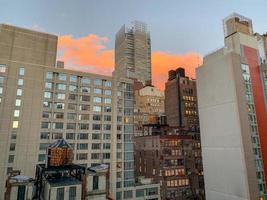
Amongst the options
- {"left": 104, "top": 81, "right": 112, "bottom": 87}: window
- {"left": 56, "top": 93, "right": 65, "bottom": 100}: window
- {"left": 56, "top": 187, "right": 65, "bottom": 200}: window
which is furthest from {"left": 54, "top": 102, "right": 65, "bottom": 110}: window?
{"left": 56, "top": 187, "right": 65, "bottom": 200}: window

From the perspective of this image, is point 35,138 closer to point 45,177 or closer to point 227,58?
point 45,177

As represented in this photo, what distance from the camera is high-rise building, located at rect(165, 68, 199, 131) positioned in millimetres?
127375

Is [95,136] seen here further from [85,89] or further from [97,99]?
[85,89]

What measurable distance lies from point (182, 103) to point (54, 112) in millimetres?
82038

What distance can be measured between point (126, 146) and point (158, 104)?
320 ft

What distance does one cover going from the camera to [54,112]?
6950 cm

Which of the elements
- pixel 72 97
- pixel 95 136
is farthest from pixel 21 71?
pixel 95 136

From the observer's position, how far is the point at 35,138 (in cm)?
6444

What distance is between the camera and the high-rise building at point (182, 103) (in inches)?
5015

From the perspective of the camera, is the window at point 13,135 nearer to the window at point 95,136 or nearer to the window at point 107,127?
the window at point 95,136

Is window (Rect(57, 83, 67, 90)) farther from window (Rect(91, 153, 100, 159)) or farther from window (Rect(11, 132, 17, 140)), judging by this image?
window (Rect(91, 153, 100, 159))

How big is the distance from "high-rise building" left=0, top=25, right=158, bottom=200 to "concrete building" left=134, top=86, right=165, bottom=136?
8096 centimetres

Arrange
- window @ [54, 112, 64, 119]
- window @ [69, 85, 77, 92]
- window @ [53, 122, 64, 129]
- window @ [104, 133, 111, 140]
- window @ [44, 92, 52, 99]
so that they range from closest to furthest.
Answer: window @ [53, 122, 64, 129], window @ [44, 92, 52, 99], window @ [54, 112, 64, 119], window @ [69, 85, 77, 92], window @ [104, 133, 111, 140]

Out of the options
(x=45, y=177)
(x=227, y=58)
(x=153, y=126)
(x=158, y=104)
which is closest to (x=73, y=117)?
(x=45, y=177)
